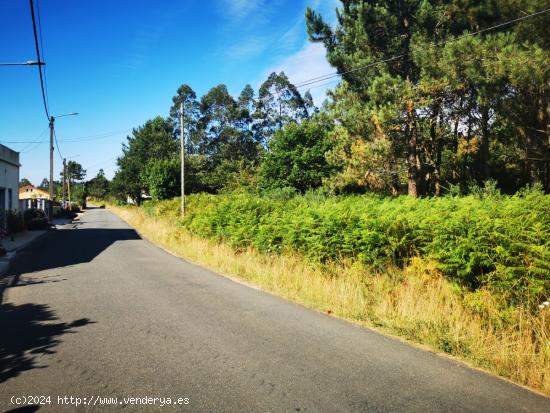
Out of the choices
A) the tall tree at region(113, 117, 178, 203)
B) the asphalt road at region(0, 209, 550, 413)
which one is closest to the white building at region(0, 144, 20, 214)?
the asphalt road at region(0, 209, 550, 413)

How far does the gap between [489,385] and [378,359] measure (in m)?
1.20

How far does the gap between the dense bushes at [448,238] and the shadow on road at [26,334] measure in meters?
5.53

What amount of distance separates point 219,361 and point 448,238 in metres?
4.38

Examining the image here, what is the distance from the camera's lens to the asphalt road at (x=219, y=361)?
3.83m

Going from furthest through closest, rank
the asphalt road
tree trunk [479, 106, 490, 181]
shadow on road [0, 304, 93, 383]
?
1. tree trunk [479, 106, 490, 181]
2. shadow on road [0, 304, 93, 383]
3. the asphalt road

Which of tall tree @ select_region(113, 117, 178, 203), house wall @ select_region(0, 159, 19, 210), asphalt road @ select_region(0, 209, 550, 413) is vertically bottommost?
asphalt road @ select_region(0, 209, 550, 413)

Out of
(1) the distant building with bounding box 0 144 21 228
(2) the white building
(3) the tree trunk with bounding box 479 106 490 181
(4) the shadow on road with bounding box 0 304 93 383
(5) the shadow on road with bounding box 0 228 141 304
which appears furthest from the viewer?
(2) the white building

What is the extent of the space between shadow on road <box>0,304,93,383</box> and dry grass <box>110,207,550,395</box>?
4385mm

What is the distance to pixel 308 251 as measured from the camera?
1023cm

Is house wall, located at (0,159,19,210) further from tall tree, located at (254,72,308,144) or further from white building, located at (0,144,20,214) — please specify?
tall tree, located at (254,72,308,144)

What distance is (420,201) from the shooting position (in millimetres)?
12805

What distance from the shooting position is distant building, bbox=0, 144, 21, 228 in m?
23.5

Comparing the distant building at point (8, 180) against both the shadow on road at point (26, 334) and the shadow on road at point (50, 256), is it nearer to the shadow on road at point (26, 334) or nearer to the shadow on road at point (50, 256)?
the shadow on road at point (50, 256)

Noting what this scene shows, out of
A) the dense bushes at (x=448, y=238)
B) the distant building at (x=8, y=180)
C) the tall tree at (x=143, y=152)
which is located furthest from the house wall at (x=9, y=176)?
the tall tree at (x=143, y=152)
